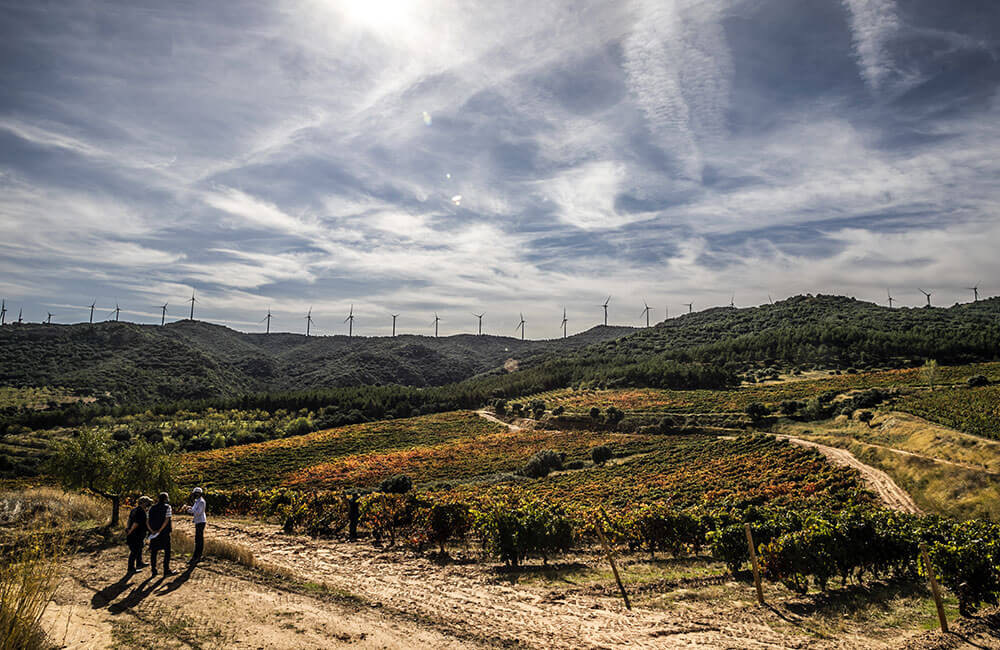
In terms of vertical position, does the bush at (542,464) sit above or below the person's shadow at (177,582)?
below

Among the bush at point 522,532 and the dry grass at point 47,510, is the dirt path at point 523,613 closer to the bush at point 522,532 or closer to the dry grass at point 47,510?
the bush at point 522,532

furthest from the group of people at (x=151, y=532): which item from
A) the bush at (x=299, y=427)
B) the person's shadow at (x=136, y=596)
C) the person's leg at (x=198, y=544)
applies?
the bush at (x=299, y=427)

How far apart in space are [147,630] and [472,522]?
11.9 meters

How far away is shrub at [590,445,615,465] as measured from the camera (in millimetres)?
60406

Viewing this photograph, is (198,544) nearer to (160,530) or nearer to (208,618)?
(160,530)

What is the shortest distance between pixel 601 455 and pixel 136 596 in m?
53.8

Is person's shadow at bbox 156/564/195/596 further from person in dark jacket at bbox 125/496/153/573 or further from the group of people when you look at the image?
person in dark jacket at bbox 125/496/153/573

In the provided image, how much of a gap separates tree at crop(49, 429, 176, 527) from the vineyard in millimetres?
51865

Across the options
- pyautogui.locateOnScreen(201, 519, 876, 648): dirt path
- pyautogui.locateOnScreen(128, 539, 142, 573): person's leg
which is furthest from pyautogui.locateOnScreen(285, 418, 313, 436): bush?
pyautogui.locateOnScreen(128, 539, 142, 573): person's leg

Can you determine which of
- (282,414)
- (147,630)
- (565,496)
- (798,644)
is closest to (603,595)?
(798,644)

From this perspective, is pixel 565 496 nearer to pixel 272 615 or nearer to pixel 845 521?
pixel 845 521

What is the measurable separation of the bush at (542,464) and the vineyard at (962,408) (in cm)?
3585

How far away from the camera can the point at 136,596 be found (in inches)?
469

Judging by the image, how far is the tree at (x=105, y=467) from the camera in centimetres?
2105
